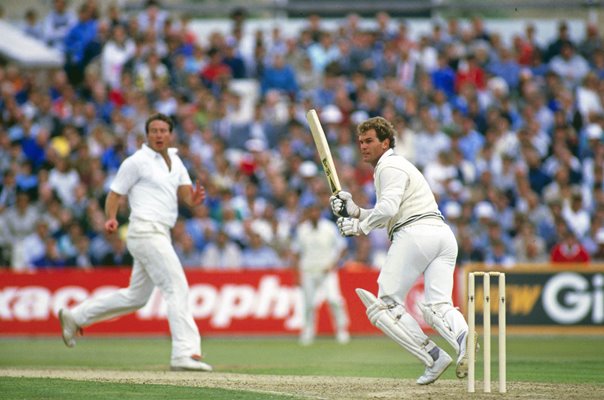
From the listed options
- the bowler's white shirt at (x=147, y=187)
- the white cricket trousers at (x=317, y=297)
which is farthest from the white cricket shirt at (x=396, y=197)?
the white cricket trousers at (x=317, y=297)

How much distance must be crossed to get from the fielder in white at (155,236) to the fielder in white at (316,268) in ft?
23.9

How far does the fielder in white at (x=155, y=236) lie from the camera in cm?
1249

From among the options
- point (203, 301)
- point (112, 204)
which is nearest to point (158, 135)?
point (112, 204)

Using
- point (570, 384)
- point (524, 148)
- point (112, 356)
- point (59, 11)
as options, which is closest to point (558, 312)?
point (524, 148)

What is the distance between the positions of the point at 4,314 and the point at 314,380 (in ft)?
34.6

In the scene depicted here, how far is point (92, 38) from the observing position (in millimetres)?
25281

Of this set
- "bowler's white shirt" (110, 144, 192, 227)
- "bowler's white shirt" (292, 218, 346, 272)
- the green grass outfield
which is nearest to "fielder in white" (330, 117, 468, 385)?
the green grass outfield

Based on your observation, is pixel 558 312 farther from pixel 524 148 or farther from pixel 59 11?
pixel 59 11

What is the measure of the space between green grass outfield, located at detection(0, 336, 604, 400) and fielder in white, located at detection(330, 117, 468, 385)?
897 mm

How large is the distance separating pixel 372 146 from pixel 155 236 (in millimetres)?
2978

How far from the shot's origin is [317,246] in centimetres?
2027

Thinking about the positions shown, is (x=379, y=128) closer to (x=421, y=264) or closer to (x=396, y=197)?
(x=396, y=197)

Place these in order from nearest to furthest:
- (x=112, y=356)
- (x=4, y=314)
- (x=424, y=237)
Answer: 1. (x=424, y=237)
2. (x=112, y=356)
3. (x=4, y=314)

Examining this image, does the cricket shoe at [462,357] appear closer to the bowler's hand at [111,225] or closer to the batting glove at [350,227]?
the batting glove at [350,227]
